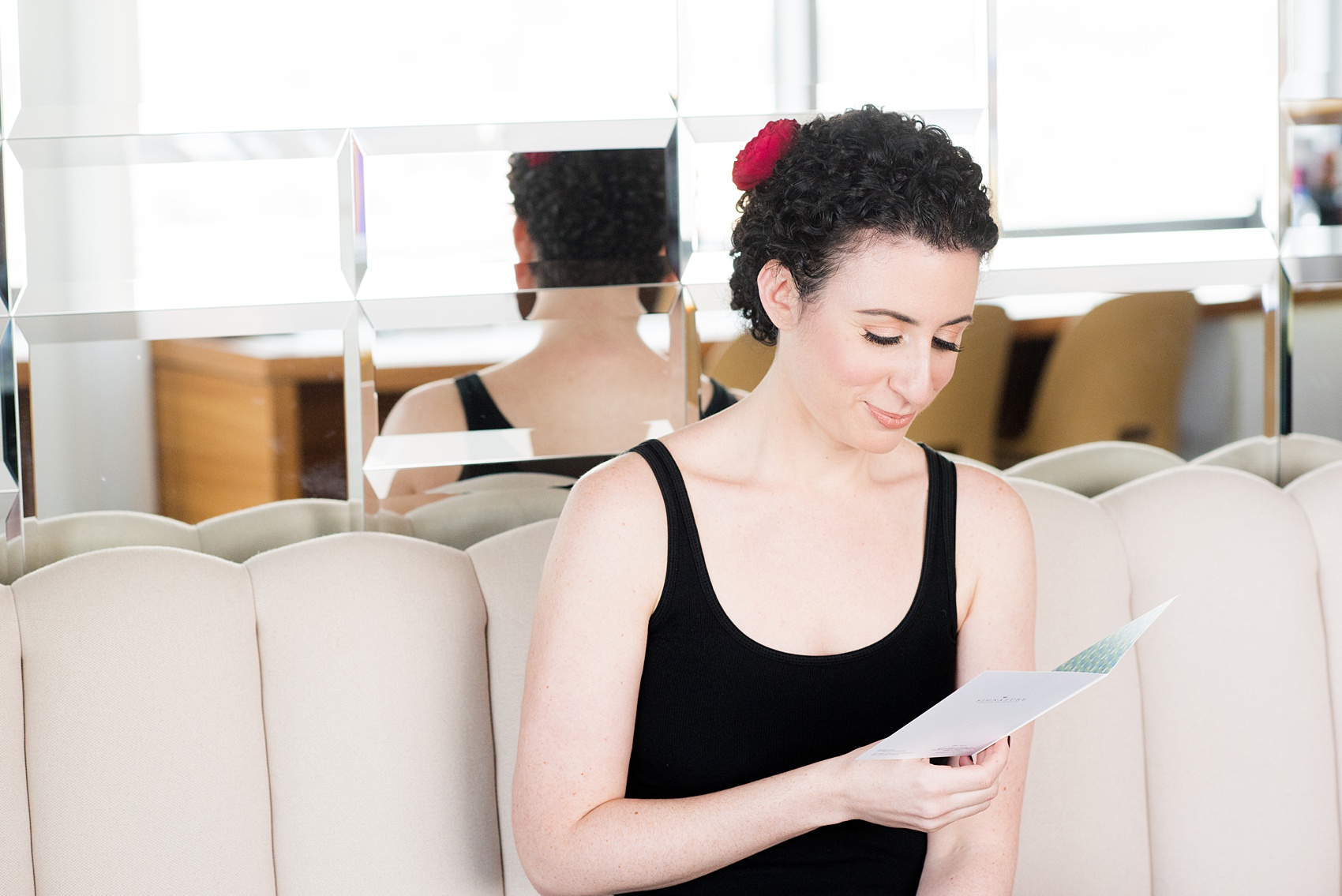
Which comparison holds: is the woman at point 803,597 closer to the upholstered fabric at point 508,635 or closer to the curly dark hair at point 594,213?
the upholstered fabric at point 508,635

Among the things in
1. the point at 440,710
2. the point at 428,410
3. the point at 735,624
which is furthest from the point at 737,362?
the point at 440,710

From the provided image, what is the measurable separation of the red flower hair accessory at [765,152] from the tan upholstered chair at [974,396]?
0.65 meters

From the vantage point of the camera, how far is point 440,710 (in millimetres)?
1420

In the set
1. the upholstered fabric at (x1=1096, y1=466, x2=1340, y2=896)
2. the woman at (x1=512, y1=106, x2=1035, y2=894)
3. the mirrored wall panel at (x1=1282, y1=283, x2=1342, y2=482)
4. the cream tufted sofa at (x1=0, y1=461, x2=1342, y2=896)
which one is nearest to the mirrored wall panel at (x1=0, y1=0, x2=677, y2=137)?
the woman at (x1=512, y1=106, x2=1035, y2=894)

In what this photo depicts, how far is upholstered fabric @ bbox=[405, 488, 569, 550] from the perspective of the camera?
166 centimetres

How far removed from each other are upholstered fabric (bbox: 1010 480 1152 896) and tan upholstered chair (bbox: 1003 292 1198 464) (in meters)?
0.29

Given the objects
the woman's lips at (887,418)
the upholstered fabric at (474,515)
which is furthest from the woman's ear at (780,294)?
the upholstered fabric at (474,515)

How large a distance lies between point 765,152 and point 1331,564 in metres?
1.05

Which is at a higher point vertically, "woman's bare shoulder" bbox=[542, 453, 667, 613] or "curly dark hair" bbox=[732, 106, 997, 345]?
"curly dark hair" bbox=[732, 106, 997, 345]

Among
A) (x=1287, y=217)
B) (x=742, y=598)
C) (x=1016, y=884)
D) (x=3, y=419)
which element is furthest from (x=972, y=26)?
(x=3, y=419)

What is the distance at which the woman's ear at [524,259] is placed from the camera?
5.46 ft

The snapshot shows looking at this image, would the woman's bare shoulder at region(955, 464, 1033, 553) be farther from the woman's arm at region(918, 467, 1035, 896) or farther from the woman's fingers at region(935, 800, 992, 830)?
the woman's fingers at region(935, 800, 992, 830)

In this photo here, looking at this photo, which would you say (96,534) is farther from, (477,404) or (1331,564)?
(1331,564)

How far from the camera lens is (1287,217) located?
187 centimetres
